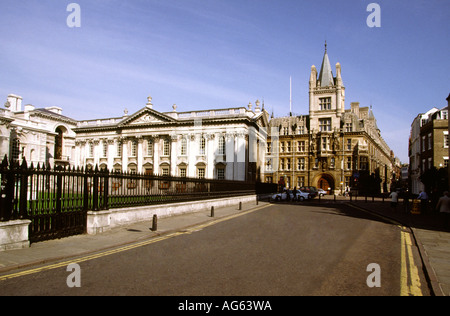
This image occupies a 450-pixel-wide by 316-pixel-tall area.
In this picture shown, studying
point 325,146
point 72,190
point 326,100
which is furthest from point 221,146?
point 72,190

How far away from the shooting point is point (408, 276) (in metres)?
6.36

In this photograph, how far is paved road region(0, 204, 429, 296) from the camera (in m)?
5.37

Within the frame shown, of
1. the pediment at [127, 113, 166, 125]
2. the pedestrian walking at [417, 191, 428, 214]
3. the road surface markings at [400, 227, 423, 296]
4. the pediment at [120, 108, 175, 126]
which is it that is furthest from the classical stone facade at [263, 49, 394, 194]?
the road surface markings at [400, 227, 423, 296]

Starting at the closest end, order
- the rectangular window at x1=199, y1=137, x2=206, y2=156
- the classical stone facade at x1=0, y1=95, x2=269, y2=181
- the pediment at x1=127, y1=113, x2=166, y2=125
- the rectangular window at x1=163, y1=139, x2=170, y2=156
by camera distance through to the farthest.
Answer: the classical stone facade at x1=0, y1=95, x2=269, y2=181, the rectangular window at x1=199, y1=137, x2=206, y2=156, the pediment at x1=127, y1=113, x2=166, y2=125, the rectangular window at x1=163, y1=139, x2=170, y2=156

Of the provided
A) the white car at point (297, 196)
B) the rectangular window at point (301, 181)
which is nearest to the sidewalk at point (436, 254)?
the white car at point (297, 196)

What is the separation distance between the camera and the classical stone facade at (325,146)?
5466 cm

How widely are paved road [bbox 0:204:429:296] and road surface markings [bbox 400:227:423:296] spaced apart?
0.06 ft

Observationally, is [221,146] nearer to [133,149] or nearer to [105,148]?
[133,149]

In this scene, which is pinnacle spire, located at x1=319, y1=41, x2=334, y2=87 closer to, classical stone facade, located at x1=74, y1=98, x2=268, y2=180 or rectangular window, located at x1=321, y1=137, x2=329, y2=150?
rectangular window, located at x1=321, y1=137, x2=329, y2=150

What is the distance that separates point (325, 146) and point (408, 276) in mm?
52922

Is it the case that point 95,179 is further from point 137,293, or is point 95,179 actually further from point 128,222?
point 137,293

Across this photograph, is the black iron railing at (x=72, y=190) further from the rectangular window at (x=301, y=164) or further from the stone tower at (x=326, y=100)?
the stone tower at (x=326, y=100)

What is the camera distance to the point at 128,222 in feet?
43.5
